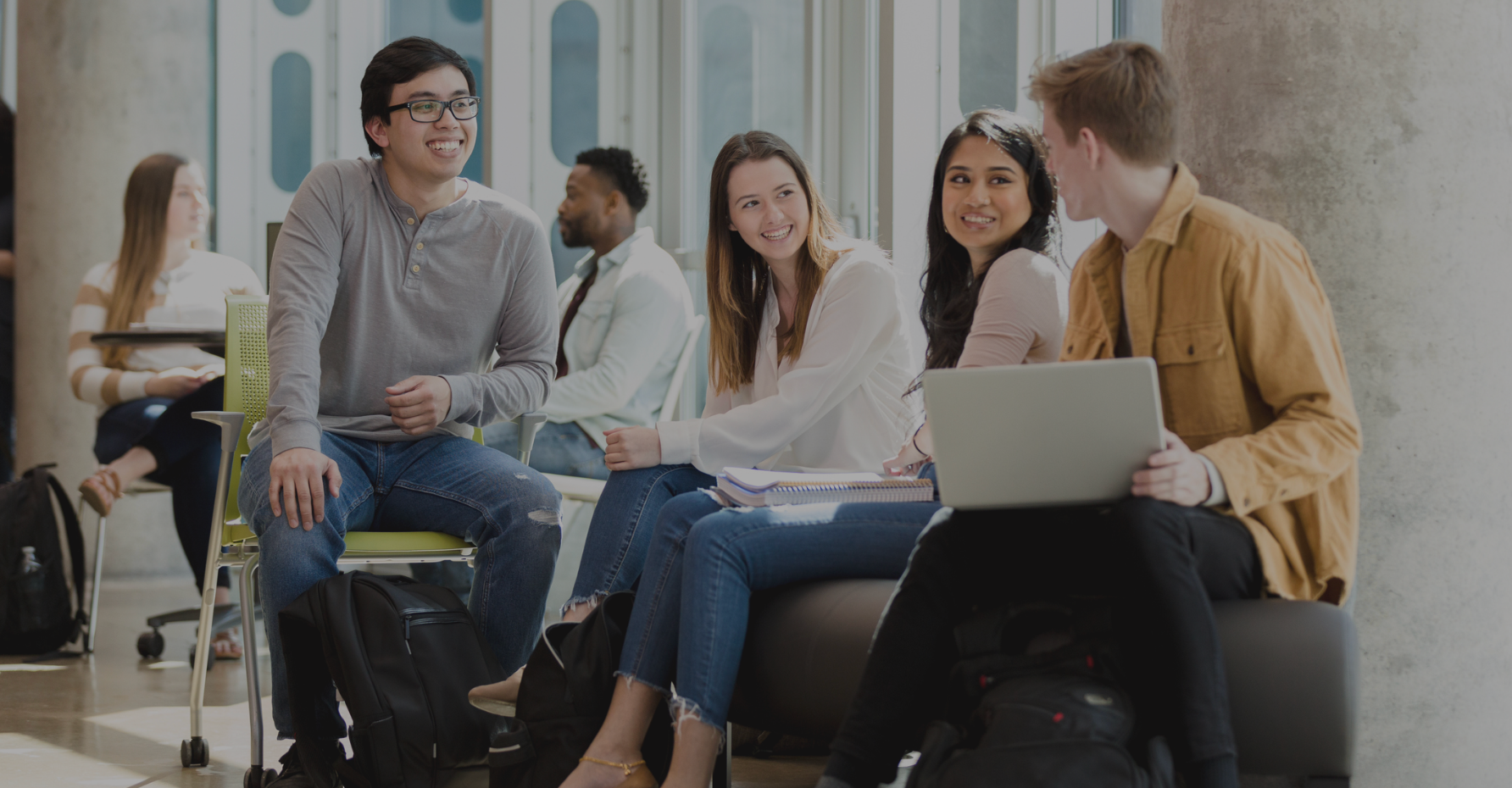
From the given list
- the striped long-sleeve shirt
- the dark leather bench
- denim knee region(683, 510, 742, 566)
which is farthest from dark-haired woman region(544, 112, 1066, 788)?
the striped long-sleeve shirt

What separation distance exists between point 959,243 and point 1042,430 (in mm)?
980

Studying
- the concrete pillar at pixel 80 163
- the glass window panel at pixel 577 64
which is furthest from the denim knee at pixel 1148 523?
the concrete pillar at pixel 80 163

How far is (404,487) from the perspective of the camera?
261 cm

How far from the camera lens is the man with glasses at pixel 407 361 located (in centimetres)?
245

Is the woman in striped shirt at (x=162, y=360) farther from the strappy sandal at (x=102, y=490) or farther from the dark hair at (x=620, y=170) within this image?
the dark hair at (x=620, y=170)

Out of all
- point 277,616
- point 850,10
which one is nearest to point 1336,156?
point 277,616

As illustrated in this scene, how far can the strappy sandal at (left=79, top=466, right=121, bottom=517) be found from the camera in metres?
4.00

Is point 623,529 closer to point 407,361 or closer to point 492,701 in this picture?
point 492,701

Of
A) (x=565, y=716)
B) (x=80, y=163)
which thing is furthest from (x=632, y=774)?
(x=80, y=163)

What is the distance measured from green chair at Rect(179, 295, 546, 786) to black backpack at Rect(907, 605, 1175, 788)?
47.9 inches

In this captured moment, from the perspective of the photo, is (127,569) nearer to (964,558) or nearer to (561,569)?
(561,569)

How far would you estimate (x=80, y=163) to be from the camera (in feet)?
19.9

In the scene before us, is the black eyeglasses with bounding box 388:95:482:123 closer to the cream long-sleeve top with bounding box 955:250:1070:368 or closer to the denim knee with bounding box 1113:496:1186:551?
the cream long-sleeve top with bounding box 955:250:1070:368

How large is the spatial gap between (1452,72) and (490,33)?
4111 mm
